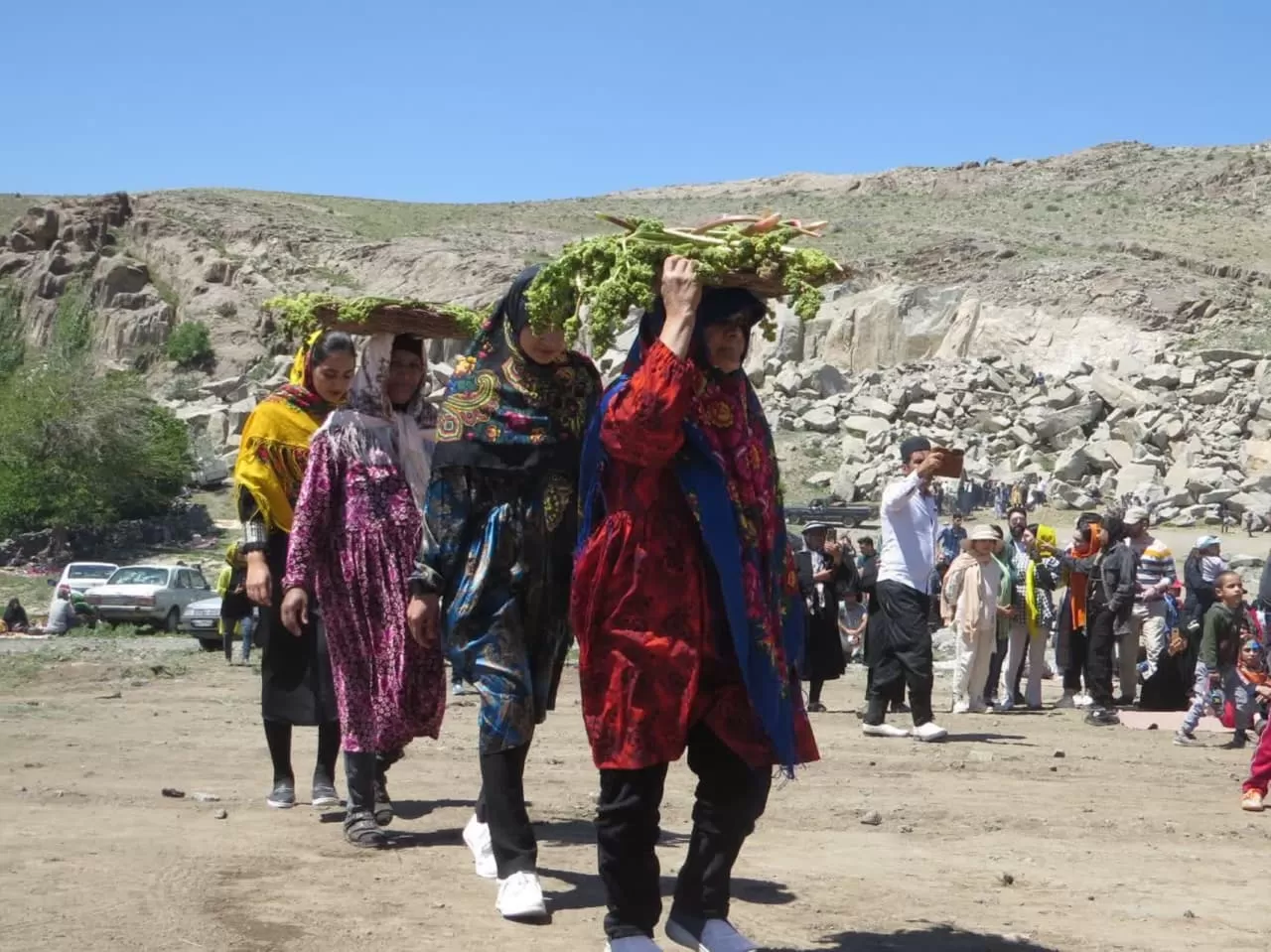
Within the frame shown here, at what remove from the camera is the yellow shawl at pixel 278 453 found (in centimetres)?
670

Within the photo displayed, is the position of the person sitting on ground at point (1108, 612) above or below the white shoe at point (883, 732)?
above

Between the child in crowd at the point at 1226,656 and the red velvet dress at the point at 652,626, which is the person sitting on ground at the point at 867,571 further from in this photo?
the red velvet dress at the point at 652,626

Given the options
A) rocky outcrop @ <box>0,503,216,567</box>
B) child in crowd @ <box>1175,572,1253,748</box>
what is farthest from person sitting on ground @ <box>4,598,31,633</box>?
child in crowd @ <box>1175,572,1253,748</box>

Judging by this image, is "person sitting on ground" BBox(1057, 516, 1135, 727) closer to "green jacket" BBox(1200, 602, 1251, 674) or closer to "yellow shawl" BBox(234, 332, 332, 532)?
"green jacket" BBox(1200, 602, 1251, 674)

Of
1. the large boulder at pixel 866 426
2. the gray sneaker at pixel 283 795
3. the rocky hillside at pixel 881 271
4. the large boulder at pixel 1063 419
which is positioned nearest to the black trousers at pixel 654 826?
the gray sneaker at pixel 283 795

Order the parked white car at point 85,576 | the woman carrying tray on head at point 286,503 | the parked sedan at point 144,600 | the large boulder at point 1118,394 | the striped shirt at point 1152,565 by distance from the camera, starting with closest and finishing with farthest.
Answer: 1. the woman carrying tray on head at point 286,503
2. the striped shirt at point 1152,565
3. the parked sedan at point 144,600
4. the parked white car at point 85,576
5. the large boulder at point 1118,394

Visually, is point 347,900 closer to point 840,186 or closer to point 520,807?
point 520,807

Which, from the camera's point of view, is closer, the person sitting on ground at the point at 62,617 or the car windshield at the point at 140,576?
the person sitting on ground at the point at 62,617

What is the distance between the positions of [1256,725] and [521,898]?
7161 millimetres

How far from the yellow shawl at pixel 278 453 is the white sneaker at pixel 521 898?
219 cm

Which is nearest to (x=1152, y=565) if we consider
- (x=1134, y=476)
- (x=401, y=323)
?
(x=401, y=323)

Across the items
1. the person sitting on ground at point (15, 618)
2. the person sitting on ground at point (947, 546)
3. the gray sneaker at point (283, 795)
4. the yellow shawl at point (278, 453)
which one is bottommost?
the person sitting on ground at point (15, 618)

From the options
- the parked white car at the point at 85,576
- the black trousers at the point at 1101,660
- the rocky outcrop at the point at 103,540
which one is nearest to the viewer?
the black trousers at the point at 1101,660

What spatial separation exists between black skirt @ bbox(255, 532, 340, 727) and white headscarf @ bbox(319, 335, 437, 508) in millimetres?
635
